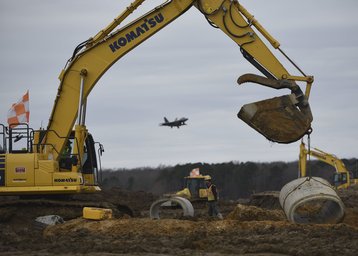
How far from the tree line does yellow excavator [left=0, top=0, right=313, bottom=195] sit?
5056cm

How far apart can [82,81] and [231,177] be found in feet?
185

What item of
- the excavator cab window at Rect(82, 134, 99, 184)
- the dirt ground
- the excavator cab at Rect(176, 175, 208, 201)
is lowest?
the dirt ground

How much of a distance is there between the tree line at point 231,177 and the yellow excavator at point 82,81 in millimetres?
50556

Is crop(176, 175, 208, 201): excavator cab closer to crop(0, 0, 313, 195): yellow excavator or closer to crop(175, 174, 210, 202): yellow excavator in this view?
crop(175, 174, 210, 202): yellow excavator

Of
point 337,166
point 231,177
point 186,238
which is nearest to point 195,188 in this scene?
point 337,166

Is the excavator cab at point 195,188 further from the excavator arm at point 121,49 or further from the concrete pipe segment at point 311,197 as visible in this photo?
the concrete pipe segment at point 311,197

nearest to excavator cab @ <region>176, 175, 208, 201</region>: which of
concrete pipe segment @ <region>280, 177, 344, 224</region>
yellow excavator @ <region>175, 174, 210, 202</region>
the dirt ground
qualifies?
yellow excavator @ <region>175, 174, 210, 202</region>

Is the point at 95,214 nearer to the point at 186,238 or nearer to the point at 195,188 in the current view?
the point at 186,238

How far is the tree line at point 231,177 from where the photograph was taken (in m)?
75.1

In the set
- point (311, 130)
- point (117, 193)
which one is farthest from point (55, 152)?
point (117, 193)

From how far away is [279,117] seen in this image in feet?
59.6

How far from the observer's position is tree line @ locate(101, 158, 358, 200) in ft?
246

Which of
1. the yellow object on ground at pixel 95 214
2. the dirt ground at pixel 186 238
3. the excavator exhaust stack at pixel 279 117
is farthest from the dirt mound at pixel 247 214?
the yellow object on ground at pixel 95 214

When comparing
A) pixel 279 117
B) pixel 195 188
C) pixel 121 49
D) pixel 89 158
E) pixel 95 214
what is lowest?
pixel 95 214
